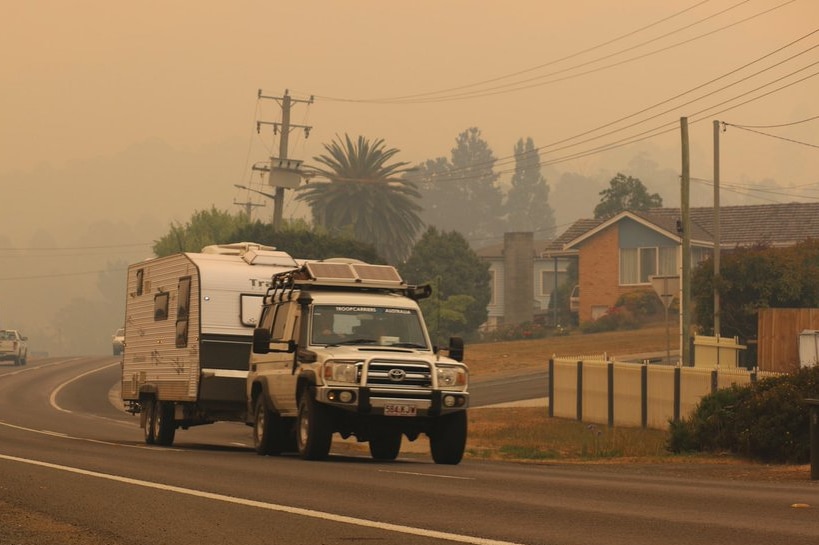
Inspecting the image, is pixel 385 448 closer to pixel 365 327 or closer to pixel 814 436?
pixel 365 327

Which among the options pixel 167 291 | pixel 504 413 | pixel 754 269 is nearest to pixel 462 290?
pixel 754 269

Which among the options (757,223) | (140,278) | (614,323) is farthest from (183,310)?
(757,223)

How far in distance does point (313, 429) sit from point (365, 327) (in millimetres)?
1832

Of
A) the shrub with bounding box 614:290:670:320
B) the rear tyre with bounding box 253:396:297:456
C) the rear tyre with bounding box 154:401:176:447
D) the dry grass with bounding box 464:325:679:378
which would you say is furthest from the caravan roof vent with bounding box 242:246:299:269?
the shrub with bounding box 614:290:670:320

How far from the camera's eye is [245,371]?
2506cm

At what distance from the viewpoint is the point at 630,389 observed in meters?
38.9

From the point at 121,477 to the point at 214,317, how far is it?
8637 millimetres

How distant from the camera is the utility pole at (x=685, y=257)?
161ft

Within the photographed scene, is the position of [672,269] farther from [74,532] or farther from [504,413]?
[74,532]

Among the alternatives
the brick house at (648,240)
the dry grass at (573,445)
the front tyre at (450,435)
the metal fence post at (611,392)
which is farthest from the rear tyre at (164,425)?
the brick house at (648,240)

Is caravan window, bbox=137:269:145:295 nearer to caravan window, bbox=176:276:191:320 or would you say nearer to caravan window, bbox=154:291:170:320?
caravan window, bbox=154:291:170:320

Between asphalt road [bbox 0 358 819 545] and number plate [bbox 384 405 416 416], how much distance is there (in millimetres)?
749

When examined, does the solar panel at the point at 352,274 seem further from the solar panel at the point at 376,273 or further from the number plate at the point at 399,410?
the number plate at the point at 399,410

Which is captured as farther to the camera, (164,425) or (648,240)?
(648,240)
